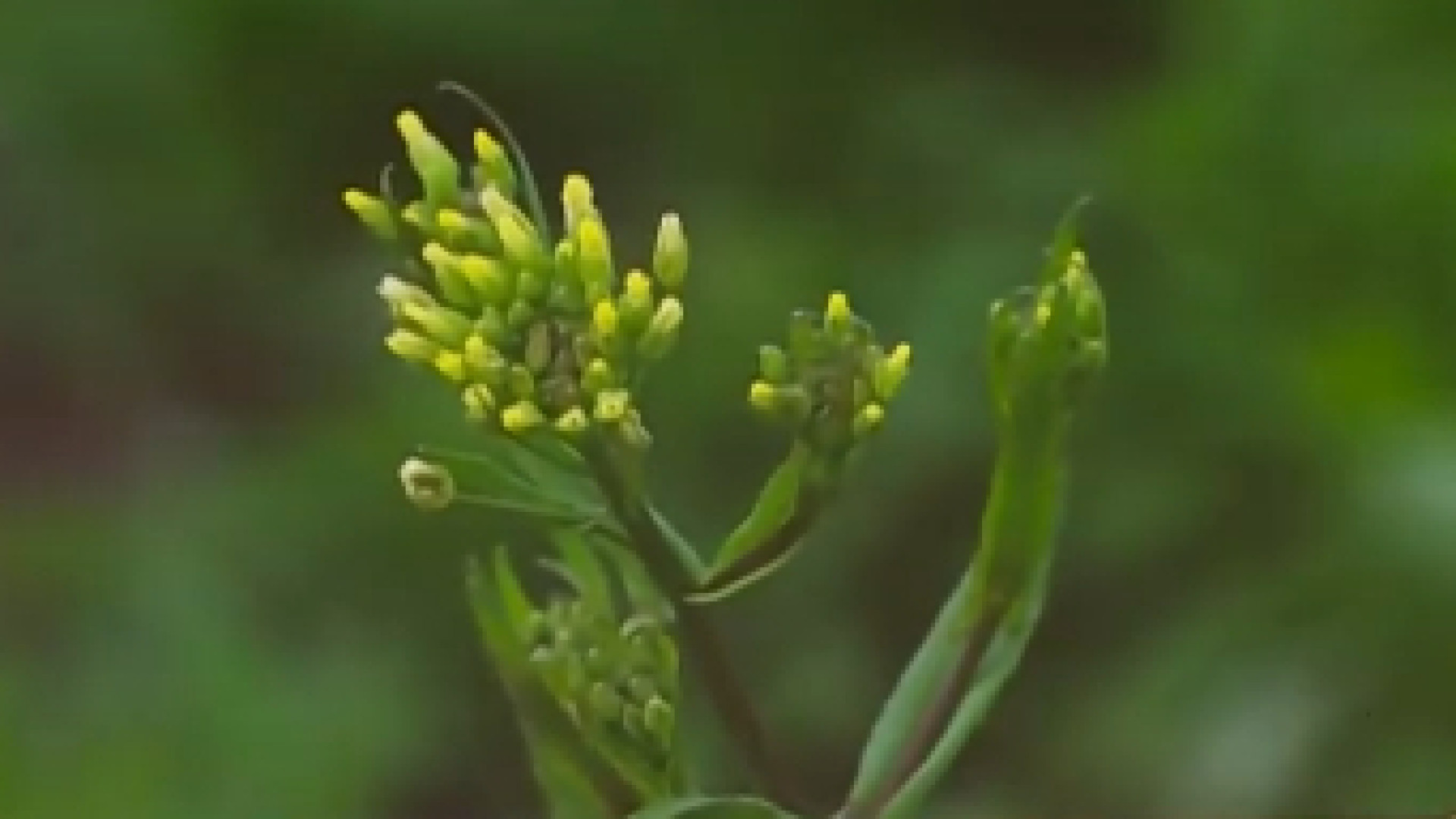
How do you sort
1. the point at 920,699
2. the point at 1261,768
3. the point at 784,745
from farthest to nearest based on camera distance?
the point at 784,745
the point at 1261,768
the point at 920,699

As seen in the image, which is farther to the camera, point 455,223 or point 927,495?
point 927,495

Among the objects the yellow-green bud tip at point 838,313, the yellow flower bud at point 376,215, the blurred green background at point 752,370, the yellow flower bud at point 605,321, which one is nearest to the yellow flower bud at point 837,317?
the yellow-green bud tip at point 838,313

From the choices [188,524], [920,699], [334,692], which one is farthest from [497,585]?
[188,524]

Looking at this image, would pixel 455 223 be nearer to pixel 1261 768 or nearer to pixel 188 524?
pixel 1261 768

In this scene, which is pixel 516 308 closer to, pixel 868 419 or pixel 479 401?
pixel 479 401

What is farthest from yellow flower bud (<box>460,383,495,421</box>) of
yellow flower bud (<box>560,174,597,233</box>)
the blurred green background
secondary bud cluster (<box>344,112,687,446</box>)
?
the blurred green background

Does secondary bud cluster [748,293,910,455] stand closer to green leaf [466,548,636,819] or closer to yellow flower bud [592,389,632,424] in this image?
yellow flower bud [592,389,632,424]
